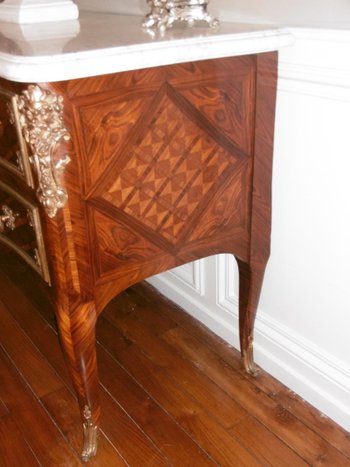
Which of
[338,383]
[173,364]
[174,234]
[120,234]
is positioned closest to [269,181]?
[174,234]

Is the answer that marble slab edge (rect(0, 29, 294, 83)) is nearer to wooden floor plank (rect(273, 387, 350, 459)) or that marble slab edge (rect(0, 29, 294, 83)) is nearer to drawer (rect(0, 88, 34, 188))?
drawer (rect(0, 88, 34, 188))

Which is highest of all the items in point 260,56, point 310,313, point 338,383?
point 260,56

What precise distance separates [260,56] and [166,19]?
0.61 feet

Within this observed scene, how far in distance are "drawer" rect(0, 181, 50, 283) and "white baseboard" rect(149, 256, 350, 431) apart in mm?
554

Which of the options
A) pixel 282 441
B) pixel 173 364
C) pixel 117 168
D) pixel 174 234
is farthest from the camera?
pixel 173 364

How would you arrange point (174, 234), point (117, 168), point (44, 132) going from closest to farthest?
point (44, 132), point (117, 168), point (174, 234)

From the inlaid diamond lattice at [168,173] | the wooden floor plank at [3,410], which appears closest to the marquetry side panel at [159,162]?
the inlaid diamond lattice at [168,173]

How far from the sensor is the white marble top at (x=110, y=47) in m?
0.69

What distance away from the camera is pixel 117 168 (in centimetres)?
85

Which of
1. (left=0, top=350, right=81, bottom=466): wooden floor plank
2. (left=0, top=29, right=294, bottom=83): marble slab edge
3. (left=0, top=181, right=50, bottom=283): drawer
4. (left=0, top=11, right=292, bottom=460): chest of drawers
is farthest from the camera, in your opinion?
(left=0, top=350, right=81, bottom=466): wooden floor plank

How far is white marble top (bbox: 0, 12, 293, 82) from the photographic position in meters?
0.69

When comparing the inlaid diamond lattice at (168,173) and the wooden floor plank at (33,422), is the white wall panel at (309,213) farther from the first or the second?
the wooden floor plank at (33,422)

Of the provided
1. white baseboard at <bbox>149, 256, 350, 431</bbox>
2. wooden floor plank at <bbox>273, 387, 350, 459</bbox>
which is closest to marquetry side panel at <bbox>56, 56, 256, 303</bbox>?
white baseboard at <bbox>149, 256, 350, 431</bbox>

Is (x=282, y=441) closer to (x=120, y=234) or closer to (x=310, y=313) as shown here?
(x=310, y=313)
